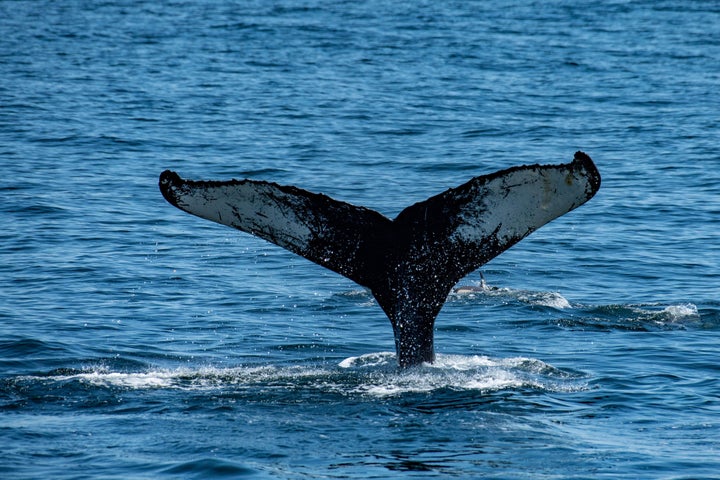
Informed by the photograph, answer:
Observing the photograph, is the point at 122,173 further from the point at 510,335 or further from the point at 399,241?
the point at 399,241

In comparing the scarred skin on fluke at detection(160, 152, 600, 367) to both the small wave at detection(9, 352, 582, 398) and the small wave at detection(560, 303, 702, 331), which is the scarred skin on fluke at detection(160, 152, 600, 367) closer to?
the small wave at detection(9, 352, 582, 398)

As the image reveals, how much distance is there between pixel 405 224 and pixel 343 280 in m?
6.37

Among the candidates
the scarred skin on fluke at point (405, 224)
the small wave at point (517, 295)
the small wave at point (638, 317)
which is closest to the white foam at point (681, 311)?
the small wave at point (638, 317)

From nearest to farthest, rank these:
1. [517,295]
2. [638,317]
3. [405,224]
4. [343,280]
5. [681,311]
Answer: [405,224]
[638,317]
[681,311]
[517,295]
[343,280]

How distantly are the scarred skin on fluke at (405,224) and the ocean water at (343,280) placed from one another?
906mm

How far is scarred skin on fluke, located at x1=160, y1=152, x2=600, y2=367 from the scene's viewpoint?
7.93m

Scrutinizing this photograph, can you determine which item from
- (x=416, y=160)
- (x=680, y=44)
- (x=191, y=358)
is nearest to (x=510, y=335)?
(x=191, y=358)

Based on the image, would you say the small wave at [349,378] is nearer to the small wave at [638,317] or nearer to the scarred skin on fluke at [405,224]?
the scarred skin on fluke at [405,224]

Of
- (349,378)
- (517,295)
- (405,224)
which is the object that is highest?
(405,224)

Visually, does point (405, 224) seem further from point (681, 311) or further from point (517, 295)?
point (517, 295)

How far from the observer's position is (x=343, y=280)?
1480cm

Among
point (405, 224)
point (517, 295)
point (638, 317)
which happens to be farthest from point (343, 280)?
point (405, 224)

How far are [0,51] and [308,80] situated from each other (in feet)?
32.3

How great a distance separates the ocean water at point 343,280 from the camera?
8.26 m
